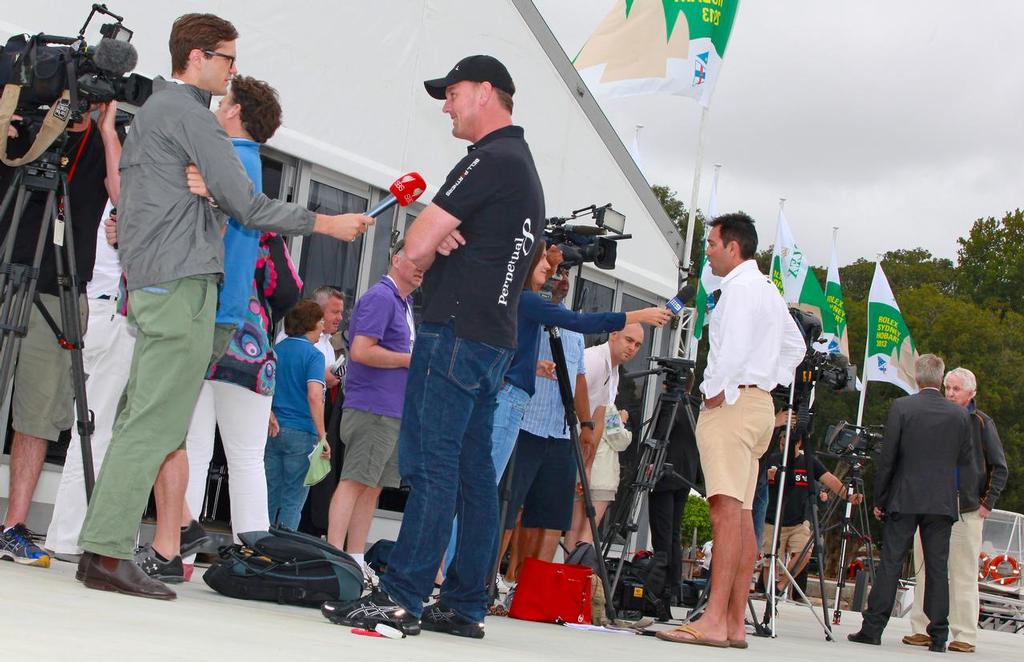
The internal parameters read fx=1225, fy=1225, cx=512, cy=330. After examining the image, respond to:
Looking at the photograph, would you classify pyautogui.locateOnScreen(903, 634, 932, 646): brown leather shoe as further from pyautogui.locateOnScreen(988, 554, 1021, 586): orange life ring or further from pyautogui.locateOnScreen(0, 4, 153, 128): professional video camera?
pyautogui.locateOnScreen(988, 554, 1021, 586): orange life ring

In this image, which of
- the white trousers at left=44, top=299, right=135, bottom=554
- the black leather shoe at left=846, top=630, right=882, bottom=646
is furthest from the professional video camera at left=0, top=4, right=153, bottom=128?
the black leather shoe at left=846, top=630, right=882, bottom=646

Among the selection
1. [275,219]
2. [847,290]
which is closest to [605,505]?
[275,219]

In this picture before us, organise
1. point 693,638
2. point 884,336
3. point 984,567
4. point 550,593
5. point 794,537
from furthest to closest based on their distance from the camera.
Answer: point 884,336 < point 984,567 < point 794,537 < point 550,593 < point 693,638

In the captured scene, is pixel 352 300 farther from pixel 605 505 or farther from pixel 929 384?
pixel 929 384

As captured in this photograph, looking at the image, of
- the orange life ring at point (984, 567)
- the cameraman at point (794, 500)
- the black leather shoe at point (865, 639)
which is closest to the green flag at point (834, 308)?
the orange life ring at point (984, 567)

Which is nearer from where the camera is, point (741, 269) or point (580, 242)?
point (580, 242)

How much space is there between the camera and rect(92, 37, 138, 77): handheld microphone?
4320 millimetres

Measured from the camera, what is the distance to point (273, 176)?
730cm

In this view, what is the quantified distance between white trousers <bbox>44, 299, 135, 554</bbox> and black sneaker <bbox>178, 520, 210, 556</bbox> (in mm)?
404

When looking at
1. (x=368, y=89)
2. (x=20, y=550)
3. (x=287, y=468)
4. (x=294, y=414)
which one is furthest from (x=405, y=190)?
(x=368, y=89)

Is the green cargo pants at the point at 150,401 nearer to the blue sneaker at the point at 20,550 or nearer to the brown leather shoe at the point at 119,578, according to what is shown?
the brown leather shoe at the point at 119,578

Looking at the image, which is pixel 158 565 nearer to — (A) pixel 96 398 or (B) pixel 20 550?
(B) pixel 20 550

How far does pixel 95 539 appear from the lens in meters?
3.86

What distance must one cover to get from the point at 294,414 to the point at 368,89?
2375 millimetres
